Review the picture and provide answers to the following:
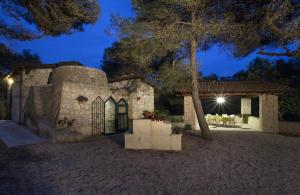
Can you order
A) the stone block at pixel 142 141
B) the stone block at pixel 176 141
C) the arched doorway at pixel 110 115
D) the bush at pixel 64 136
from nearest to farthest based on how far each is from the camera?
the stone block at pixel 176 141, the stone block at pixel 142 141, the bush at pixel 64 136, the arched doorway at pixel 110 115

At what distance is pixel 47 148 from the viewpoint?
7.87 m

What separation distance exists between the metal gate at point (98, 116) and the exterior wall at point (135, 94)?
222 cm

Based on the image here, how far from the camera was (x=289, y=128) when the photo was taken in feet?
45.6

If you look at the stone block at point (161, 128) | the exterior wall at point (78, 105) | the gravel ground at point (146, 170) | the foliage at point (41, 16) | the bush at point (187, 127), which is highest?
the foliage at point (41, 16)

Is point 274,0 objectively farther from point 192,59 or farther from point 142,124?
point 142,124

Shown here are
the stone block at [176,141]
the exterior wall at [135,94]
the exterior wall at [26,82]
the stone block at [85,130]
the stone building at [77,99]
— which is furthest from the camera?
the exterior wall at [135,94]

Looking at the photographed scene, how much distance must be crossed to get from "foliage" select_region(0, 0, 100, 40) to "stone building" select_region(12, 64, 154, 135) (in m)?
3.01

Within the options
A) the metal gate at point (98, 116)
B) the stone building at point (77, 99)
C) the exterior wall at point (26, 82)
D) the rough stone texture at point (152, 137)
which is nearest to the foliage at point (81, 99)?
the stone building at point (77, 99)

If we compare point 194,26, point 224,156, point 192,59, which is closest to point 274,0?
point 194,26

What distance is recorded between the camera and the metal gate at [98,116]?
11.9 m

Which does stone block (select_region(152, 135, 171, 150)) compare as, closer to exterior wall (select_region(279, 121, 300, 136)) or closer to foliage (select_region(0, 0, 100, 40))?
foliage (select_region(0, 0, 100, 40))

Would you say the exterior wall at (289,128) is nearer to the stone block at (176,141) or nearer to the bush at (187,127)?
the bush at (187,127)

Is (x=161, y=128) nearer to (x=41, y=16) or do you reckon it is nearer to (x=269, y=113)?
(x=41, y=16)

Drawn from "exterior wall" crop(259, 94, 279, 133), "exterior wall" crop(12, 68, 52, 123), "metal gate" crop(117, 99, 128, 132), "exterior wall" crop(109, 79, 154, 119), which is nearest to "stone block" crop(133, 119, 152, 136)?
"metal gate" crop(117, 99, 128, 132)
